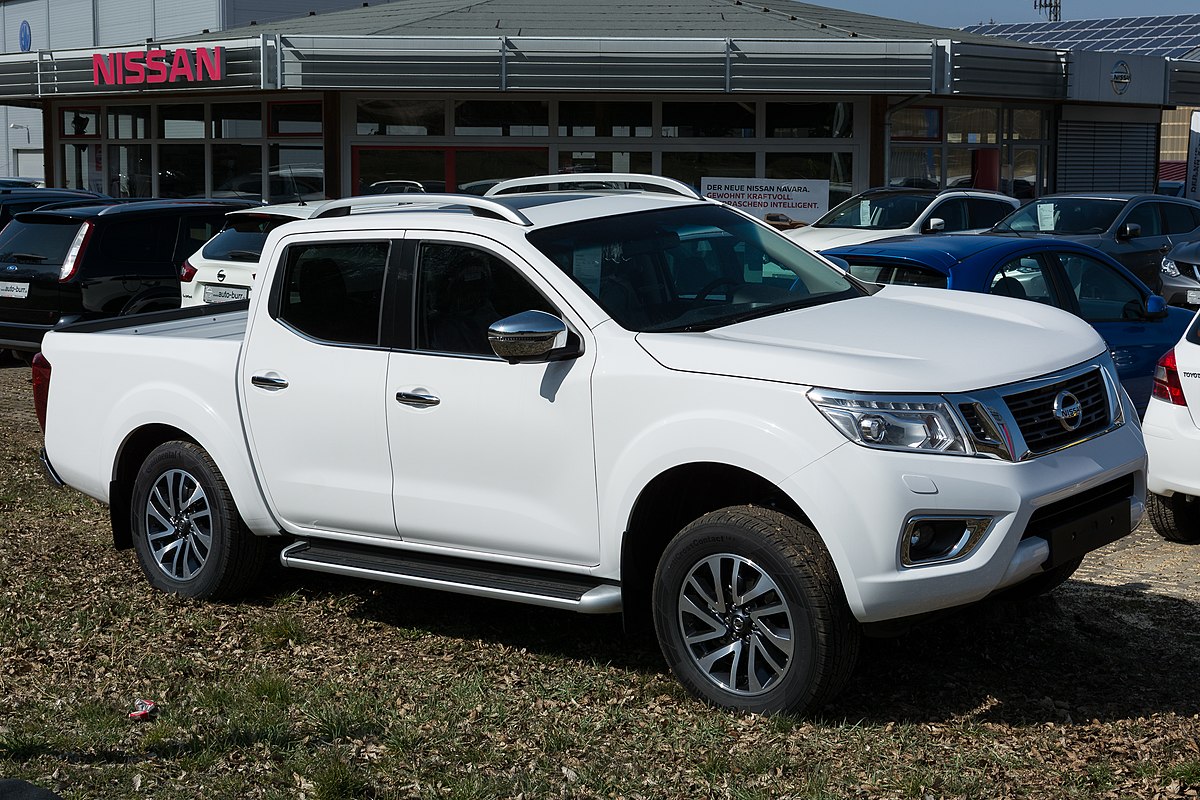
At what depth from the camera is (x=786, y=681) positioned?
4.81 m

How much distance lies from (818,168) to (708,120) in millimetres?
2106

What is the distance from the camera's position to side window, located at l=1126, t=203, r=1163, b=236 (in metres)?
16.4

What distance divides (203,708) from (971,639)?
2.96 m

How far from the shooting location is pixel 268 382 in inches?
240

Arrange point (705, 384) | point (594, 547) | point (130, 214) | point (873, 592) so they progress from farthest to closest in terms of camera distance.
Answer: point (130, 214) < point (594, 547) < point (705, 384) < point (873, 592)

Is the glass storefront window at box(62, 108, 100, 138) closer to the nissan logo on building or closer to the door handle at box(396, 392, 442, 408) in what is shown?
the nissan logo on building

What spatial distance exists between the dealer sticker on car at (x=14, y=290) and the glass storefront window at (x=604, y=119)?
526 inches

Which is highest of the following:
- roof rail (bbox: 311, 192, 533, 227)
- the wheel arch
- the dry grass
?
roof rail (bbox: 311, 192, 533, 227)

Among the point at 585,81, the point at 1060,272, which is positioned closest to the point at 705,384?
the point at 1060,272

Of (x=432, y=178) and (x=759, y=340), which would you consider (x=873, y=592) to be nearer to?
(x=759, y=340)

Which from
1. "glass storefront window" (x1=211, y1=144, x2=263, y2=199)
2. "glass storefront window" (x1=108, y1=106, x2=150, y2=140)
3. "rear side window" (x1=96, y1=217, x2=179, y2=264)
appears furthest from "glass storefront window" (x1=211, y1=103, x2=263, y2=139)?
"rear side window" (x1=96, y1=217, x2=179, y2=264)

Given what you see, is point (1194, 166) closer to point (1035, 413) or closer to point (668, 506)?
point (1035, 413)

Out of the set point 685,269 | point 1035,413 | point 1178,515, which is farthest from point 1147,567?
point 685,269

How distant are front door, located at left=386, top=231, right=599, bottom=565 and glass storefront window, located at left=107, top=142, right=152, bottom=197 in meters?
24.6
